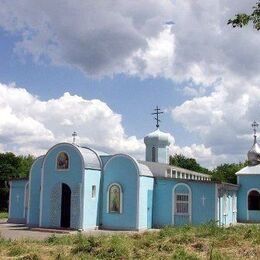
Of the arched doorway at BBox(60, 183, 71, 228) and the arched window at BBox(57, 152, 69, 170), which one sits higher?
the arched window at BBox(57, 152, 69, 170)

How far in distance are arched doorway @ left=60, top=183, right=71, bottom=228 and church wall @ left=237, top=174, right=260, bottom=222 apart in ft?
46.1

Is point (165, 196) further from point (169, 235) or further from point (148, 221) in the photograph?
point (169, 235)

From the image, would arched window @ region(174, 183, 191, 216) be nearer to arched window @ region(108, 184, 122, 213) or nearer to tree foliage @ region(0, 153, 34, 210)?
arched window @ region(108, 184, 122, 213)

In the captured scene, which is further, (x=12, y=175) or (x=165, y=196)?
(x=12, y=175)

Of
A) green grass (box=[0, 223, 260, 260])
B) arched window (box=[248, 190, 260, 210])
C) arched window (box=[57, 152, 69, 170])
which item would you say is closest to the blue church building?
arched window (box=[57, 152, 69, 170])

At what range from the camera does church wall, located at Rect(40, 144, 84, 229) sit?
26562 mm

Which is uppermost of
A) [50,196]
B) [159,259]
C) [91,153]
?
[91,153]

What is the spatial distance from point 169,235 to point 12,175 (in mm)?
40209

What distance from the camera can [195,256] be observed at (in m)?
12.2

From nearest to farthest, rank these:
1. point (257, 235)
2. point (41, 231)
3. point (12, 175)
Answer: point (257, 235) < point (41, 231) < point (12, 175)

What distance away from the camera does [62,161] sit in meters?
27.8

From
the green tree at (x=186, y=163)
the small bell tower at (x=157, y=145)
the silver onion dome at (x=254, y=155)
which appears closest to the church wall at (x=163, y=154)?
the small bell tower at (x=157, y=145)

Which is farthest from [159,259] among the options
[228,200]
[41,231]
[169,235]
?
[228,200]

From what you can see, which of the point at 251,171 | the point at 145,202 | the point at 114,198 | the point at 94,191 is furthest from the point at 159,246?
the point at 251,171
